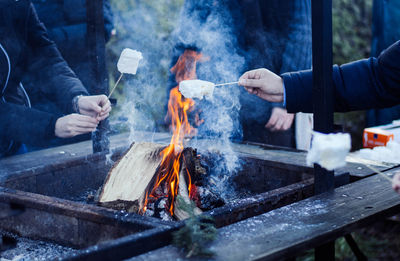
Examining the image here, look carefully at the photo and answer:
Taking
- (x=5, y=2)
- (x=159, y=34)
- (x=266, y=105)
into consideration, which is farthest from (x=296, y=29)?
(x=159, y=34)

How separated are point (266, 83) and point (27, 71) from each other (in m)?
2.55

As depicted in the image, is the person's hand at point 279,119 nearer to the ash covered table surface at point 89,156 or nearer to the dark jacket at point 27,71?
the ash covered table surface at point 89,156

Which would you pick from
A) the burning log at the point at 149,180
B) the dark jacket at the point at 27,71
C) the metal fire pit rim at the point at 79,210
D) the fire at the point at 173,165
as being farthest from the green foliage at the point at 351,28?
the metal fire pit rim at the point at 79,210

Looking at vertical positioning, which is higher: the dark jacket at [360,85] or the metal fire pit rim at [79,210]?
the dark jacket at [360,85]

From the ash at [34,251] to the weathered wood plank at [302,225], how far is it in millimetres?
756

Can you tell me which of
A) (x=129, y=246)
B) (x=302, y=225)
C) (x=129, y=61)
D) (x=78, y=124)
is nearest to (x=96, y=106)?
(x=78, y=124)

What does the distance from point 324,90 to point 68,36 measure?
3383 mm

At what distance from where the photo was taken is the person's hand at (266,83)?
8.52 feet

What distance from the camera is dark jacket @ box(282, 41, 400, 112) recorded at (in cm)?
234

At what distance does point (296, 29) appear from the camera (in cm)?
426

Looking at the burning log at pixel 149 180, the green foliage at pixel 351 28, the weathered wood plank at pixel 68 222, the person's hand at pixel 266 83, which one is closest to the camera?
the weathered wood plank at pixel 68 222

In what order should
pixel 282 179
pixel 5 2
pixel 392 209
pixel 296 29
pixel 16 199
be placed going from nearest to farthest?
pixel 392 209
pixel 16 199
pixel 282 179
pixel 5 2
pixel 296 29

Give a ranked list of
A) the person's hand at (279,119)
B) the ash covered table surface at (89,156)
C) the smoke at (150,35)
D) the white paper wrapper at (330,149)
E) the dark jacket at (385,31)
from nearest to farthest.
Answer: the white paper wrapper at (330,149) < the ash covered table surface at (89,156) < the person's hand at (279,119) < the dark jacket at (385,31) < the smoke at (150,35)

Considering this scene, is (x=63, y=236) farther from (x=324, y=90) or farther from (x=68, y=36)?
(x=68, y=36)
